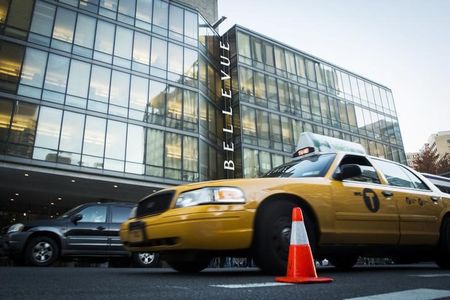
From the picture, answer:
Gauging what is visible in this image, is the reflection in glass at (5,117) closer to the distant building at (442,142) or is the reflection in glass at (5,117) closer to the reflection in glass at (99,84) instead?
the reflection in glass at (99,84)

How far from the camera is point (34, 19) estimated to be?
19.4 m

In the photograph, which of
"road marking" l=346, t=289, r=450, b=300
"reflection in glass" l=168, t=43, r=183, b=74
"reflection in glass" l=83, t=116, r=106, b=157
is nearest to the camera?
"road marking" l=346, t=289, r=450, b=300

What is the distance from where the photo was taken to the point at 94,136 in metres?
19.4

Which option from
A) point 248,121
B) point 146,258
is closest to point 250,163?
point 248,121

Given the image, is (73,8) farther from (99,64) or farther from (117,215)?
(117,215)

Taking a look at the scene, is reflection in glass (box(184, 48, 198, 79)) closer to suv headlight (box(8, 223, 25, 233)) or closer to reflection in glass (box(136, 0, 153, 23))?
reflection in glass (box(136, 0, 153, 23))

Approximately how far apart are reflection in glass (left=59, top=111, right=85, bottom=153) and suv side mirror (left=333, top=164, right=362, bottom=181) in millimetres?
16576

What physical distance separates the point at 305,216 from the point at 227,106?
2321cm

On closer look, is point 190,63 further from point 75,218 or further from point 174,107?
point 75,218

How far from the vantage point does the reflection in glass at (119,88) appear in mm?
20719

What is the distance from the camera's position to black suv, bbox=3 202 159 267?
830 cm

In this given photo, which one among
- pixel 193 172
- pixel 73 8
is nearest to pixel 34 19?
pixel 73 8

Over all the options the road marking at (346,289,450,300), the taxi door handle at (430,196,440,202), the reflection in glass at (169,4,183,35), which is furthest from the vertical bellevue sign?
the road marking at (346,289,450,300)

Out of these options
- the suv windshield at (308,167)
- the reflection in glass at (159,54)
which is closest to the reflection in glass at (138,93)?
the reflection in glass at (159,54)
